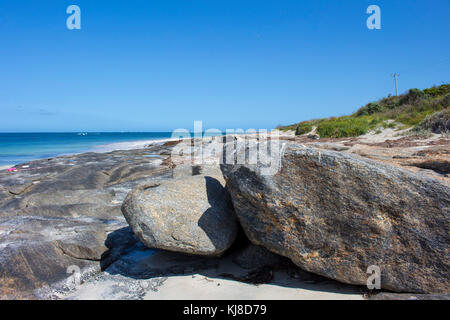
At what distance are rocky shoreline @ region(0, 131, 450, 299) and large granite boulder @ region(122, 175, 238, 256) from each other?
1 cm

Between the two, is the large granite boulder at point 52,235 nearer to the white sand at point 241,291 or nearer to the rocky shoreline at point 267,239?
the rocky shoreline at point 267,239

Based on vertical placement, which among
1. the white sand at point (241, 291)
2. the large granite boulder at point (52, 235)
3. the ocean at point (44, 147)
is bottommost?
the white sand at point (241, 291)

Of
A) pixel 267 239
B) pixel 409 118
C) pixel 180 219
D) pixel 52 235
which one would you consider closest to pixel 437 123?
pixel 409 118

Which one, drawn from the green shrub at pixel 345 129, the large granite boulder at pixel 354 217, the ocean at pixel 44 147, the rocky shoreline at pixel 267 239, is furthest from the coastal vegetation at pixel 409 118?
the ocean at pixel 44 147

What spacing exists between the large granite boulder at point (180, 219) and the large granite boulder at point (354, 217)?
2.26 feet

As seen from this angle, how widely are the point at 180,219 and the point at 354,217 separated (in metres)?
1.98

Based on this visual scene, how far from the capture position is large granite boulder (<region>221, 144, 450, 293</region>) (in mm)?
2699

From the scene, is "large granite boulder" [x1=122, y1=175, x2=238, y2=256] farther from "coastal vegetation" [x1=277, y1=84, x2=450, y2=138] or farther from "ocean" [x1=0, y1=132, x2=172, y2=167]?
"ocean" [x1=0, y1=132, x2=172, y2=167]

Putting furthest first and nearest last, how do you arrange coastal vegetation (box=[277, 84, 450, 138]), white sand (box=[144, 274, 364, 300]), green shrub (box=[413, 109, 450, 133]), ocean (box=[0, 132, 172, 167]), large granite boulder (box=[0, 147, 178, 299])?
ocean (box=[0, 132, 172, 167]) → coastal vegetation (box=[277, 84, 450, 138]) → green shrub (box=[413, 109, 450, 133]) → large granite boulder (box=[0, 147, 178, 299]) → white sand (box=[144, 274, 364, 300])

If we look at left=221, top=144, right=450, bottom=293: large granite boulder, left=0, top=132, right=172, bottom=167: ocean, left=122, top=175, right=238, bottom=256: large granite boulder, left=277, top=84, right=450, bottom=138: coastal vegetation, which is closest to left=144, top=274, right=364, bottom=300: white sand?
left=221, top=144, right=450, bottom=293: large granite boulder

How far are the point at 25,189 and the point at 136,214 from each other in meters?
6.01

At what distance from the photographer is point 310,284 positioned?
3090mm

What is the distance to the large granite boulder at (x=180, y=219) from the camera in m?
3.36
